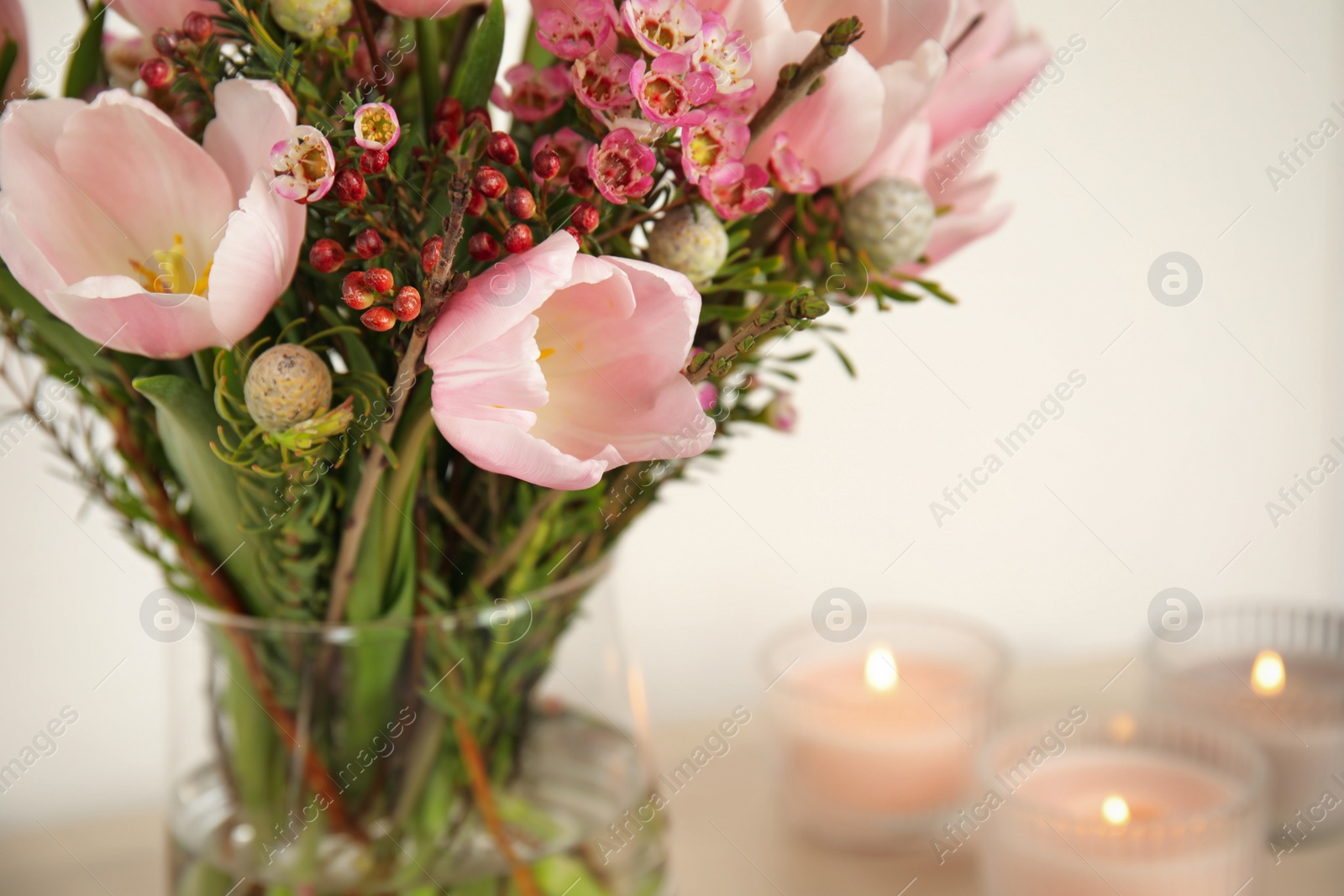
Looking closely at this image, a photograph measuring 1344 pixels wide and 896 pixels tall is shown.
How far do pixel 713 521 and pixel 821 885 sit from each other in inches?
9.6

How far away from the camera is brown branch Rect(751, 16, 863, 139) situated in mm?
243

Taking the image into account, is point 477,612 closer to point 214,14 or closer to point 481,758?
point 481,758

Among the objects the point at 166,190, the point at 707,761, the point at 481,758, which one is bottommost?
the point at 707,761

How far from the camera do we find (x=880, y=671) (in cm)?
60

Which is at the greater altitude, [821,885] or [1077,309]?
[1077,309]

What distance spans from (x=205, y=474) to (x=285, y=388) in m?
0.09

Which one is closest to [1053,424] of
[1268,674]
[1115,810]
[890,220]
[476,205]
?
[1268,674]

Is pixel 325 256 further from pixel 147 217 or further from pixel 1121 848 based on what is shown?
pixel 1121 848

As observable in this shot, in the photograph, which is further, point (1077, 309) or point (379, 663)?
point (1077, 309)

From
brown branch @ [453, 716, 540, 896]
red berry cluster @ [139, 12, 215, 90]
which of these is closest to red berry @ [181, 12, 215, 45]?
red berry cluster @ [139, 12, 215, 90]

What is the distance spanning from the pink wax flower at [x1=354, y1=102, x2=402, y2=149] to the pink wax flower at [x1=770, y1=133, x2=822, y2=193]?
110mm

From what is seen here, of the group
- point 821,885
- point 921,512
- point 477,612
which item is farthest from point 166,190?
point 921,512

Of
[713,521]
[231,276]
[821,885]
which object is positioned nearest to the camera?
[231,276]

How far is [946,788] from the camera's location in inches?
21.6
